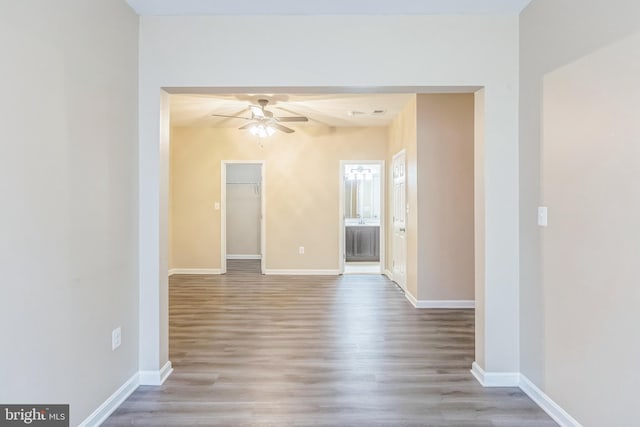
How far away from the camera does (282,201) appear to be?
6.91 metres

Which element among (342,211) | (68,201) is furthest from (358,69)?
(342,211)

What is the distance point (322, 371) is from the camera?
280cm

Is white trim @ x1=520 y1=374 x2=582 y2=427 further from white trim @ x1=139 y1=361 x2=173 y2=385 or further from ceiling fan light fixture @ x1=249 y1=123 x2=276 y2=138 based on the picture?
ceiling fan light fixture @ x1=249 y1=123 x2=276 y2=138

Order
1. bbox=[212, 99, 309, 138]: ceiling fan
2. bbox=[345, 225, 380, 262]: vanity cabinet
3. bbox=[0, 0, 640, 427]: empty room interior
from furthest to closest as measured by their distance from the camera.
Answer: bbox=[345, 225, 380, 262]: vanity cabinet, bbox=[212, 99, 309, 138]: ceiling fan, bbox=[0, 0, 640, 427]: empty room interior

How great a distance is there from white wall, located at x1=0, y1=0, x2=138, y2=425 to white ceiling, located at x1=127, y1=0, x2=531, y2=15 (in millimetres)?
271

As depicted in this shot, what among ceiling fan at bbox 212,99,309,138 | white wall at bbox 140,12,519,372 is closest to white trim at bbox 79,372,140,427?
white wall at bbox 140,12,519,372

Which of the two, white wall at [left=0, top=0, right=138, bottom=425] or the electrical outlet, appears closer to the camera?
white wall at [left=0, top=0, right=138, bottom=425]

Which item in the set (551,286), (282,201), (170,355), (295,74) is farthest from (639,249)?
(282,201)

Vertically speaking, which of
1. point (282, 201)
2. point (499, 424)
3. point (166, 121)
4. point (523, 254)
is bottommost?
point (499, 424)

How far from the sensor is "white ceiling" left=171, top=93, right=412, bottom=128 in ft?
15.7

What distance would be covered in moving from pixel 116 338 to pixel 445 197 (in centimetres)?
383

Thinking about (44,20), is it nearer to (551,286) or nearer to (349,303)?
(551,286)

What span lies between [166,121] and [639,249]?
290cm

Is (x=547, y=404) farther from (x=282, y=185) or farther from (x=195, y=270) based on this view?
(x=195, y=270)
